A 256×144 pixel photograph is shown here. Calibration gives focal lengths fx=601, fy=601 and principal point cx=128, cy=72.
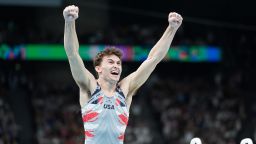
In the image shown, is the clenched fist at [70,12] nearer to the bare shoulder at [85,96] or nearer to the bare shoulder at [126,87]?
the bare shoulder at [85,96]

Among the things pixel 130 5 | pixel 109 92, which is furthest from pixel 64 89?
pixel 109 92

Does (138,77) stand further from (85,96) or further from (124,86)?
(85,96)

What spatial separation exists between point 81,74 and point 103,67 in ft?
0.98

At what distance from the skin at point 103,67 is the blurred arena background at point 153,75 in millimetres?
15187

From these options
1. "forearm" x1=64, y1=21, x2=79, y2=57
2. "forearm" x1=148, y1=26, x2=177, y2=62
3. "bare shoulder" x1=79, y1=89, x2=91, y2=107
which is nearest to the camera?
"forearm" x1=64, y1=21, x2=79, y2=57

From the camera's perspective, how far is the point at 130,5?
2708 centimetres

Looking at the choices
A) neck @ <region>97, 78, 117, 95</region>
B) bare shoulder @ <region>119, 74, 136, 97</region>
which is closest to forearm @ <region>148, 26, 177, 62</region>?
bare shoulder @ <region>119, 74, 136, 97</region>

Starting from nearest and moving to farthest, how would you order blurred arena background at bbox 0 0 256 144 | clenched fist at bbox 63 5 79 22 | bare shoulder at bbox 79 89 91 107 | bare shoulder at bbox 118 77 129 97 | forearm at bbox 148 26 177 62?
clenched fist at bbox 63 5 79 22 < bare shoulder at bbox 79 89 91 107 < bare shoulder at bbox 118 77 129 97 < forearm at bbox 148 26 177 62 < blurred arena background at bbox 0 0 256 144

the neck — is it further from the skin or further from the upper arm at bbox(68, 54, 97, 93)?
the upper arm at bbox(68, 54, 97, 93)

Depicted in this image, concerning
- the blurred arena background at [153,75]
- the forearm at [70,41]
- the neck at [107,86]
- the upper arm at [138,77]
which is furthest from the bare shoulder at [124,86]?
the blurred arena background at [153,75]

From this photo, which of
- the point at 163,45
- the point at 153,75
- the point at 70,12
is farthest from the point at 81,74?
the point at 153,75

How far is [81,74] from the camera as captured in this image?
5984mm

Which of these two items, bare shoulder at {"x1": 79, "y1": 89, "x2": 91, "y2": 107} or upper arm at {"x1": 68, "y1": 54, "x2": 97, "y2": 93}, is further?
bare shoulder at {"x1": 79, "y1": 89, "x2": 91, "y2": 107}

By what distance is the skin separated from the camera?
5.83 meters
